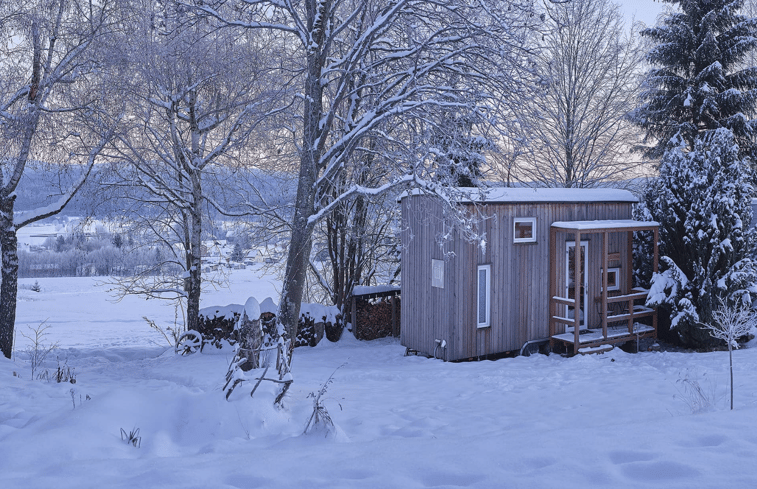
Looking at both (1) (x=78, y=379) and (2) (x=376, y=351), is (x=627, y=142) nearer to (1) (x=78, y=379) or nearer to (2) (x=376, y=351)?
(2) (x=376, y=351)

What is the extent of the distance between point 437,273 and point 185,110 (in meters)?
6.58

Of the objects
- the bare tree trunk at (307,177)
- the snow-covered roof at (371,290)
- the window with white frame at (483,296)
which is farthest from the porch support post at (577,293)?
the bare tree trunk at (307,177)

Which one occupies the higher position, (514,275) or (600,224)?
(600,224)

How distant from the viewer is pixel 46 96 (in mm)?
9945

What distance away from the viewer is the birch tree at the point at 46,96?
31.6 feet

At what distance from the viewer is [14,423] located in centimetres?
499

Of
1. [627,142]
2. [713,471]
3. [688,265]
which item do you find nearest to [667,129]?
[627,142]

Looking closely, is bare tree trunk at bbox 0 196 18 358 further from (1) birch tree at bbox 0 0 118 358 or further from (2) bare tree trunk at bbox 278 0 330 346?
(2) bare tree trunk at bbox 278 0 330 346

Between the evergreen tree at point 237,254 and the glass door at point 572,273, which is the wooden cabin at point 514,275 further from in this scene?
the evergreen tree at point 237,254

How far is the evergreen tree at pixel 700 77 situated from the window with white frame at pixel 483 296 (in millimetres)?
7560

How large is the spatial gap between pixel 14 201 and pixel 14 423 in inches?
257

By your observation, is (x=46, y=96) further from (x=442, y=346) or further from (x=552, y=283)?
(x=552, y=283)

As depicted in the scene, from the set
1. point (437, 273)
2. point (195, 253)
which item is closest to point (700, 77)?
point (437, 273)

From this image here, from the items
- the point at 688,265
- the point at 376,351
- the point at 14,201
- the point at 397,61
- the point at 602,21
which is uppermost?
the point at 602,21
